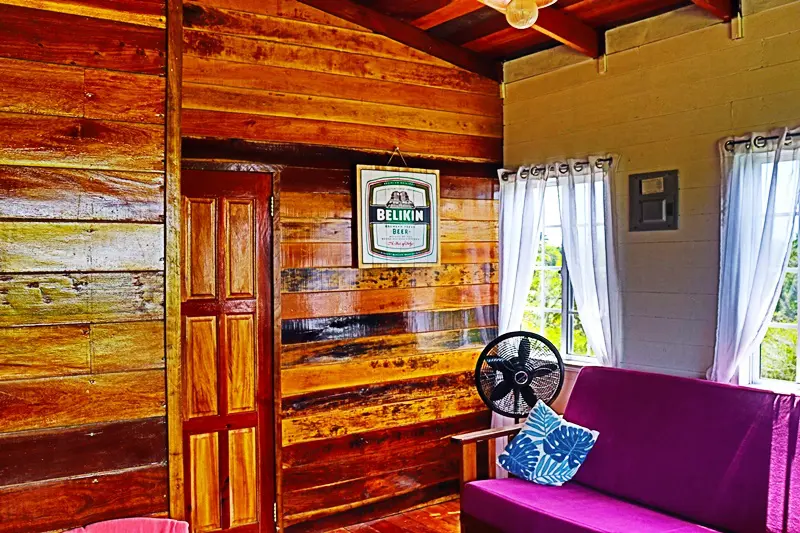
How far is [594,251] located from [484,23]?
56.8 inches

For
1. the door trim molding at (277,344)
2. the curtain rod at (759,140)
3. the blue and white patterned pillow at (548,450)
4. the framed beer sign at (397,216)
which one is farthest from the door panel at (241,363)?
the curtain rod at (759,140)

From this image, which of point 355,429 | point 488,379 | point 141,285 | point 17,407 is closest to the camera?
point 17,407

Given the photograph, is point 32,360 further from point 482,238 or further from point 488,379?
point 482,238

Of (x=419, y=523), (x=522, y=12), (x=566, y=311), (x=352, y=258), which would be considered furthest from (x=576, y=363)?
(x=522, y=12)

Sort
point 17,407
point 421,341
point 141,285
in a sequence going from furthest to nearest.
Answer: point 421,341, point 141,285, point 17,407

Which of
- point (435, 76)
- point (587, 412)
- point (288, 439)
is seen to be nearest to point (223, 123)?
point (435, 76)

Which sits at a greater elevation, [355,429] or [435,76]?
[435,76]

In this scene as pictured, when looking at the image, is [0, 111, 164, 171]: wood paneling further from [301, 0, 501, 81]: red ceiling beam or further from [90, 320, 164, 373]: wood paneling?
[301, 0, 501, 81]: red ceiling beam

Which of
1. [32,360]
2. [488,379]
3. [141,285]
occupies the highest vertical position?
[141,285]

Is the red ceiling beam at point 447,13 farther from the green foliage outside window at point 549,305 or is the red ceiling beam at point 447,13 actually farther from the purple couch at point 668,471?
the purple couch at point 668,471

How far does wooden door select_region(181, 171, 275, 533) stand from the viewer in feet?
11.6

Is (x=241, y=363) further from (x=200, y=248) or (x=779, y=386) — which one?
(x=779, y=386)

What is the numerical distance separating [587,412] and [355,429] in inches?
51.9

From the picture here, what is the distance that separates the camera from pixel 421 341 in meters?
4.32
